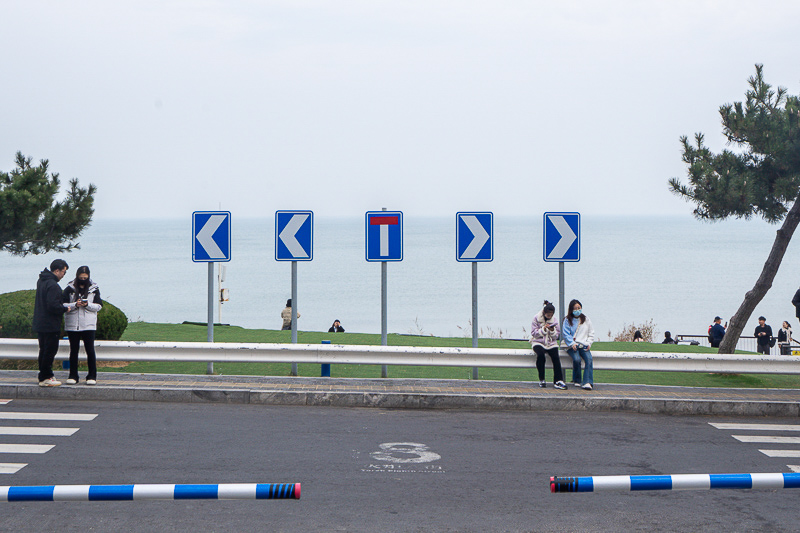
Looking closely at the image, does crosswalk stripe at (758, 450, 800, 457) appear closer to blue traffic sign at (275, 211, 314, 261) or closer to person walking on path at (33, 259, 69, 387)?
blue traffic sign at (275, 211, 314, 261)

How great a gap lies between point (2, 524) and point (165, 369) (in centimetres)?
797

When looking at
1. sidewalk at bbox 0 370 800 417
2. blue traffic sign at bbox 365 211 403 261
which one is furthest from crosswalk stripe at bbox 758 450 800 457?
blue traffic sign at bbox 365 211 403 261

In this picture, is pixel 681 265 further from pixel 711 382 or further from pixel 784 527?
pixel 784 527

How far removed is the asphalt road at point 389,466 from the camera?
6.53 metres

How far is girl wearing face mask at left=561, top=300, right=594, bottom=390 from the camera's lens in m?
12.3

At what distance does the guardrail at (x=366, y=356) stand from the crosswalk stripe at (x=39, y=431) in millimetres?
2873

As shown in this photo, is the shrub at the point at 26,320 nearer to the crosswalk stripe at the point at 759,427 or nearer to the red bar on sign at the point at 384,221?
the red bar on sign at the point at 384,221

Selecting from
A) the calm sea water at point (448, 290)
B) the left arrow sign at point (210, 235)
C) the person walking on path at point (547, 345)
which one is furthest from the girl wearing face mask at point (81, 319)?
the calm sea water at point (448, 290)

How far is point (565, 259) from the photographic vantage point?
43.1 ft

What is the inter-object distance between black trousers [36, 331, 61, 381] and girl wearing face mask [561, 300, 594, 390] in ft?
25.0

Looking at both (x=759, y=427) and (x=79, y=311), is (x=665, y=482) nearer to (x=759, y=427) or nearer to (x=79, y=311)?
(x=759, y=427)

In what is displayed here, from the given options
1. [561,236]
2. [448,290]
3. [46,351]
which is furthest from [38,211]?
[448,290]

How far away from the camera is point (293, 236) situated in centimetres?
1318

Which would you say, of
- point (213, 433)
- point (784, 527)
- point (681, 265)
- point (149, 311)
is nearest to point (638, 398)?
point (784, 527)
